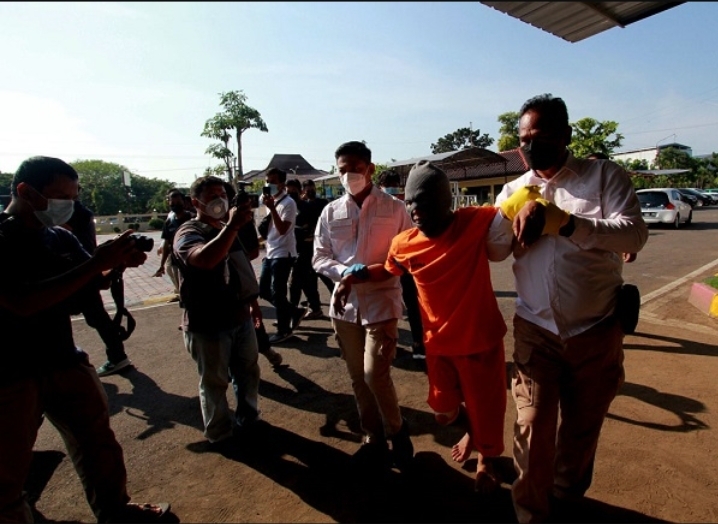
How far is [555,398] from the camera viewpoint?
76.9 inches

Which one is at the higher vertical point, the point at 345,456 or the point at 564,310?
the point at 564,310

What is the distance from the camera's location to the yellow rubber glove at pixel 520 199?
6.08ft

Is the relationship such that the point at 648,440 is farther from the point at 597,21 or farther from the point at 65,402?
the point at 65,402

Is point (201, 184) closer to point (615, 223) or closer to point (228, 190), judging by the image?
point (228, 190)

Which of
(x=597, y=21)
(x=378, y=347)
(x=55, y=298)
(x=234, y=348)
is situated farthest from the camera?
(x=234, y=348)

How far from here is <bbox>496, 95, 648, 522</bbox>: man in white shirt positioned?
1869 millimetres

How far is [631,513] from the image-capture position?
2.14 m

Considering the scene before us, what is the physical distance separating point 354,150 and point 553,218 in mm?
1410

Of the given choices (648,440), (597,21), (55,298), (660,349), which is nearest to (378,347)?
(55,298)

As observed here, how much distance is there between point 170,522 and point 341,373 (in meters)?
2.11

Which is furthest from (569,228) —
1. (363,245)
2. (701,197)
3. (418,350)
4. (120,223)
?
(701,197)

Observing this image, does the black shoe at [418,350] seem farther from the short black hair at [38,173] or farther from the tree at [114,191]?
the tree at [114,191]

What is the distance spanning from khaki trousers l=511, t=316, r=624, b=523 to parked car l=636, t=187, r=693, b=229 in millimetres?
16204

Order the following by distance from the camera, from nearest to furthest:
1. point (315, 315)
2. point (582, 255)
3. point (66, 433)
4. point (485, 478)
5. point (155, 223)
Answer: point (582, 255), point (66, 433), point (485, 478), point (315, 315), point (155, 223)
